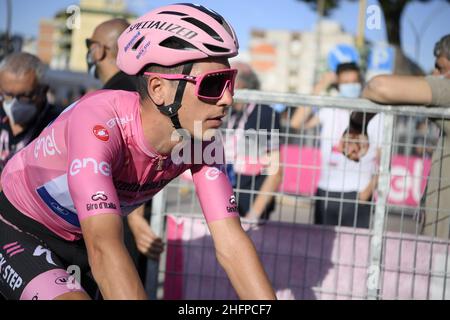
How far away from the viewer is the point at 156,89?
118 inches

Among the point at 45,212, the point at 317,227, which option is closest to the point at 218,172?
the point at 45,212

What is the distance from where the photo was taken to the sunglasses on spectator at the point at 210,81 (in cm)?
293

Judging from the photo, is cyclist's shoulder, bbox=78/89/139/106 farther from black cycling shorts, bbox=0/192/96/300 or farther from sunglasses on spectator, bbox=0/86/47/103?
sunglasses on spectator, bbox=0/86/47/103

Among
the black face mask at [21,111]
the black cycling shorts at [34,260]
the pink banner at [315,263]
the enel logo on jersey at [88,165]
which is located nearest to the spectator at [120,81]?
the pink banner at [315,263]

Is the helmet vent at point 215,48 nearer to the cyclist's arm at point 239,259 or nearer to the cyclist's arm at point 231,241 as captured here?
Result: the cyclist's arm at point 231,241

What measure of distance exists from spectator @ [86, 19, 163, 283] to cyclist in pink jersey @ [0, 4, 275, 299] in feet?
5.08

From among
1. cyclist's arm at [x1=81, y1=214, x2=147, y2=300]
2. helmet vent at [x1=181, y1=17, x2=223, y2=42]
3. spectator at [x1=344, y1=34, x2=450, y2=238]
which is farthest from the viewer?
spectator at [x1=344, y1=34, x2=450, y2=238]

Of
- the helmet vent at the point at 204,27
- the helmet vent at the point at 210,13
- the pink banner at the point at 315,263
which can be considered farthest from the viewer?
the pink banner at the point at 315,263

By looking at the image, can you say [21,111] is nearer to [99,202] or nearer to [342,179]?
[342,179]

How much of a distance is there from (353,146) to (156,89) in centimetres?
232

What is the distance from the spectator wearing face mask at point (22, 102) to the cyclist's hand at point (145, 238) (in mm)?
1253

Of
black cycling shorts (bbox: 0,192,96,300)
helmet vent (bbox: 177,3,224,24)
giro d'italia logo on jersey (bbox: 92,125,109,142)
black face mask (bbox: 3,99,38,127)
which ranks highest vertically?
helmet vent (bbox: 177,3,224,24)

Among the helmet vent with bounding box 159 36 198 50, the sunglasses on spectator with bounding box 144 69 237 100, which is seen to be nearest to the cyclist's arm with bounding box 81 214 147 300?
the sunglasses on spectator with bounding box 144 69 237 100

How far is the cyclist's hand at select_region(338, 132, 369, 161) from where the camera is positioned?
4816mm
